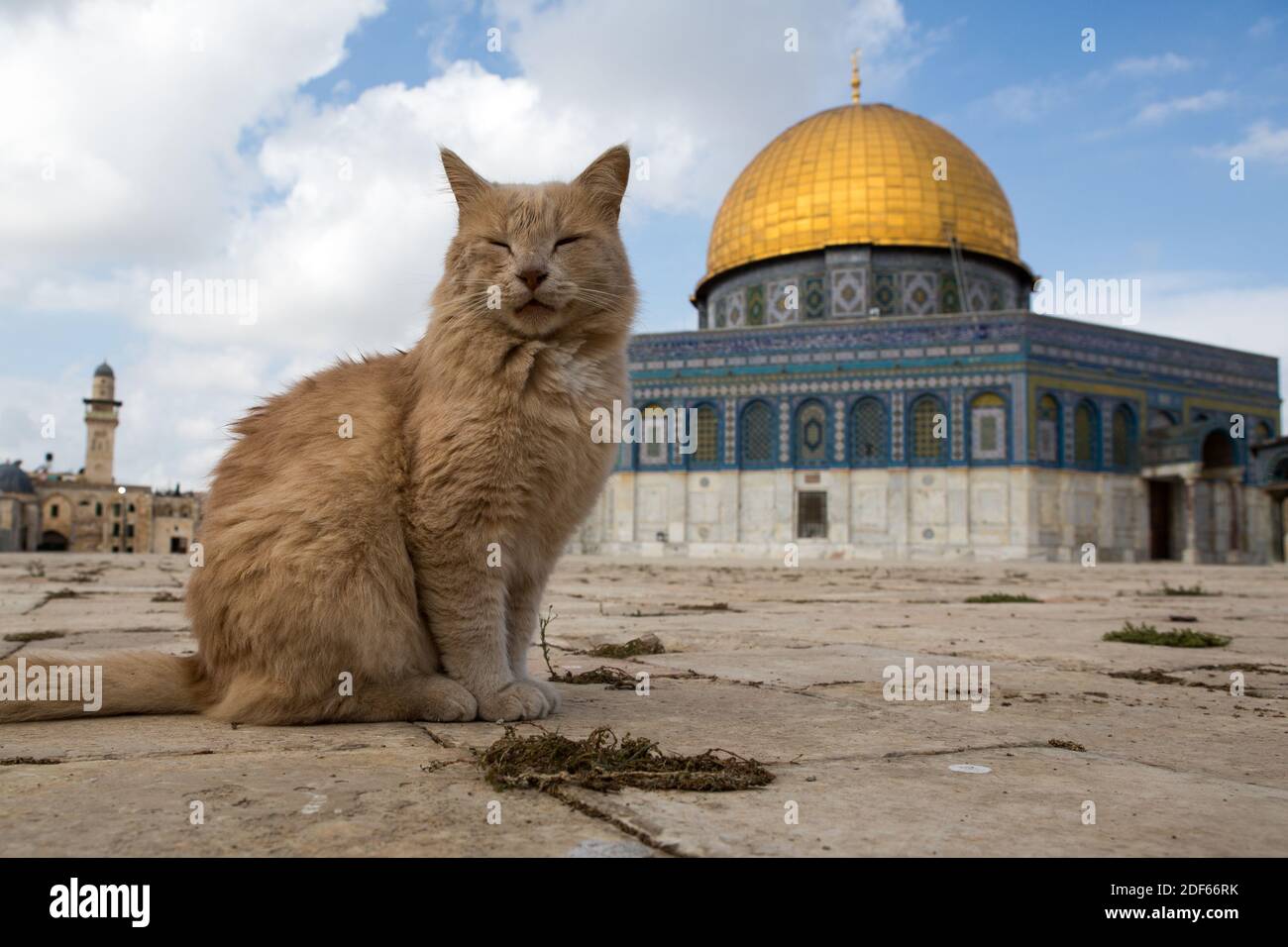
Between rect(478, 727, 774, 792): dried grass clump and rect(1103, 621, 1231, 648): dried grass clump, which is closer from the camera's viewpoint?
rect(478, 727, 774, 792): dried grass clump

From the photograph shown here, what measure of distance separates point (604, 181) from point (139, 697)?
173cm

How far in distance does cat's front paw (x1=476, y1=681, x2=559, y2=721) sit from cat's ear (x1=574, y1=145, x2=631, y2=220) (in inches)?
50.7

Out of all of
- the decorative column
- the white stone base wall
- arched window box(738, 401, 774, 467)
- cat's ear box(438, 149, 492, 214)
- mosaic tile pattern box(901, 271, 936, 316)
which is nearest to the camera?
cat's ear box(438, 149, 492, 214)

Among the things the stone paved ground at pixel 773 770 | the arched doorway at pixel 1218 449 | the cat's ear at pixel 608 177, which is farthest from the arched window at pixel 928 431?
the cat's ear at pixel 608 177

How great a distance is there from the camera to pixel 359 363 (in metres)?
2.69

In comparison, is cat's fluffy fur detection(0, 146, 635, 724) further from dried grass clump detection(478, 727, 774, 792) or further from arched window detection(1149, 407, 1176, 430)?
arched window detection(1149, 407, 1176, 430)

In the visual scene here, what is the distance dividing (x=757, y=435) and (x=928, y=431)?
4.71 meters

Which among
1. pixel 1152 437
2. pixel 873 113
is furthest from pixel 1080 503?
pixel 873 113

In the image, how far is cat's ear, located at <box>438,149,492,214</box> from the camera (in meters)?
2.61

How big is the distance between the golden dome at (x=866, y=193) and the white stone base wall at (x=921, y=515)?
7.35m

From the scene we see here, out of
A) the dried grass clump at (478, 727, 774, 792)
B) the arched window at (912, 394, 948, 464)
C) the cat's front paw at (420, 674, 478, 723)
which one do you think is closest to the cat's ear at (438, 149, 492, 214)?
the cat's front paw at (420, 674, 478, 723)

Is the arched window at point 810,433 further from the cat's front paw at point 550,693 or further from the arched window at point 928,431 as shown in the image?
the cat's front paw at point 550,693

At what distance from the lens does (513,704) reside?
2287 millimetres
